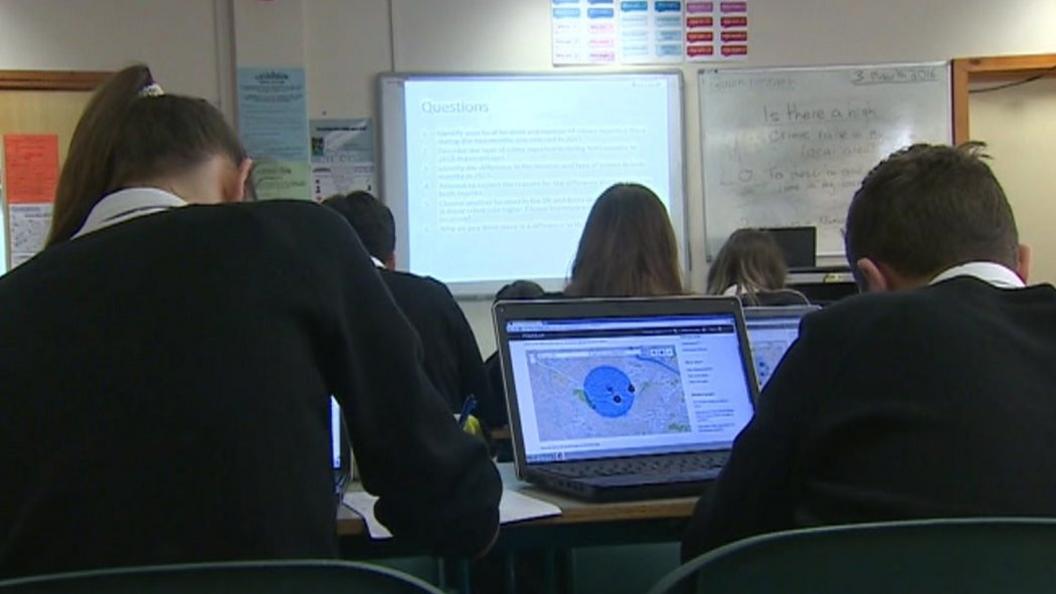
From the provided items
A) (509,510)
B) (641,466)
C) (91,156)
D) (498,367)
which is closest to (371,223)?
(498,367)

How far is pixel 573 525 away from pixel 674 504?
0.16m

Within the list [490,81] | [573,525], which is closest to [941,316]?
[573,525]

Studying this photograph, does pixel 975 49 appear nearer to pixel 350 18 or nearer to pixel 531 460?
pixel 350 18

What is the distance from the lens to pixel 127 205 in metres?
1.29

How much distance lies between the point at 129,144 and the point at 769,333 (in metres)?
1.32

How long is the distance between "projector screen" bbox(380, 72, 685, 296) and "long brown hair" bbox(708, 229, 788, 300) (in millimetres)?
1662

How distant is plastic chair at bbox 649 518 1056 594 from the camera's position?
0.84 m

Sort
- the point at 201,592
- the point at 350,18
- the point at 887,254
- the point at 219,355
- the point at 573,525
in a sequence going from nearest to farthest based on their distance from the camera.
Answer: the point at 201,592 < the point at 219,355 < the point at 887,254 < the point at 573,525 < the point at 350,18

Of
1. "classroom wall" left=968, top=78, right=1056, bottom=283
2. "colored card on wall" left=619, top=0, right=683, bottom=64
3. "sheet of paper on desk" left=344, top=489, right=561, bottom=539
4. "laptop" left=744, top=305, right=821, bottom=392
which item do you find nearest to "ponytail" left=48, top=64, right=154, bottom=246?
"sheet of paper on desk" left=344, top=489, right=561, bottom=539

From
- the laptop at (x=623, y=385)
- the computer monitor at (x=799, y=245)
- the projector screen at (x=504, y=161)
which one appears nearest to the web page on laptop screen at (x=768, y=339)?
the laptop at (x=623, y=385)

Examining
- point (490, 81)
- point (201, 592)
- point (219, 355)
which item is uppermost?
point (490, 81)

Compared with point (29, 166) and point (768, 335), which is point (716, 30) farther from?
point (768, 335)

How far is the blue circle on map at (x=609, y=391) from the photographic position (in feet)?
6.45

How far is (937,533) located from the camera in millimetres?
849
